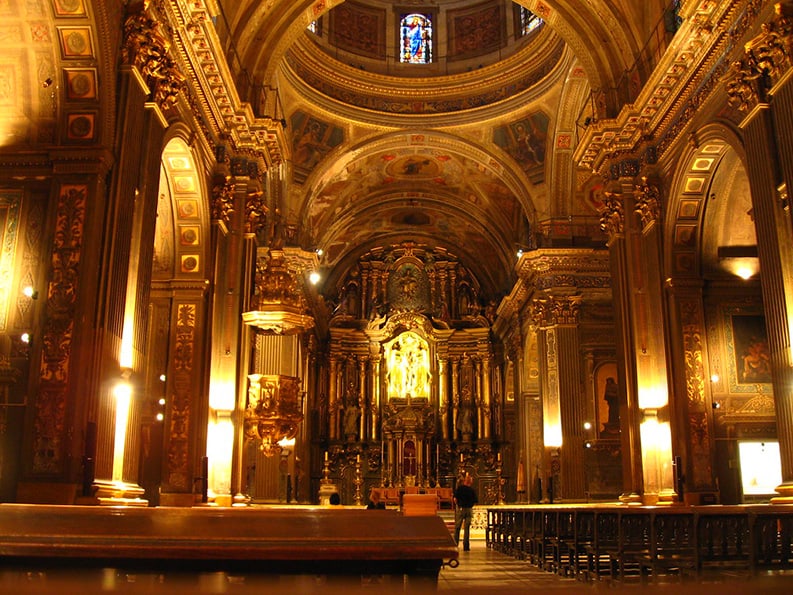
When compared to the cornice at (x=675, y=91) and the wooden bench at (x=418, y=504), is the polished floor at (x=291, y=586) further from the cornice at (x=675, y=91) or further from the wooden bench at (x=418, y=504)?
the wooden bench at (x=418, y=504)

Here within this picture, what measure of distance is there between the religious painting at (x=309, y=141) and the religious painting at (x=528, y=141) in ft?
15.4

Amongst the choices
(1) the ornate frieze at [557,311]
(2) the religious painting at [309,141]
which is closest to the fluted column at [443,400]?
(1) the ornate frieze at [557,311]

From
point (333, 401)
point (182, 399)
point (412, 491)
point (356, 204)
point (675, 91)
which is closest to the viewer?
point (182, 399)

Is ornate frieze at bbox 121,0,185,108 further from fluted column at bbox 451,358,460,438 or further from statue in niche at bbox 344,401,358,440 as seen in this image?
fluted column at bbox 451,358,460,438

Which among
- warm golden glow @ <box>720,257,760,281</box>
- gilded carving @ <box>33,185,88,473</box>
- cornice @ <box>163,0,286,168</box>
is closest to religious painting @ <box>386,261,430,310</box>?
cornice @ <box>163,0,286,168</box>

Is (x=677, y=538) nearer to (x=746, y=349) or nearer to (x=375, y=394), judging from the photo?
(x=746, y=349)

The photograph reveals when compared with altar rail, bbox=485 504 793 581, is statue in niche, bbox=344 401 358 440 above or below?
above

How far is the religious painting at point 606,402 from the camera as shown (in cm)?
1936

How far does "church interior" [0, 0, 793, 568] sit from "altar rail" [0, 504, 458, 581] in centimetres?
523

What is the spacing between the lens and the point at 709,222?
12797mm

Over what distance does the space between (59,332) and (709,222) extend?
32.5 feet

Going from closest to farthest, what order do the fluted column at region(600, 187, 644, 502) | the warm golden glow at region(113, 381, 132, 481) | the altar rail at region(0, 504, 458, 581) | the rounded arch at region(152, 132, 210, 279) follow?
the altar rail at region(0, 504, 458, 581)
the warm golden glow at region(113, 381, 132, 481)
the rounded arch at region(152, 132, 210, 279)
the fluted column at region(600, 187, 644, 502)

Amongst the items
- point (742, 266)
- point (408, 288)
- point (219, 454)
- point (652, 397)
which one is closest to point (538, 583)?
point (652, 397)

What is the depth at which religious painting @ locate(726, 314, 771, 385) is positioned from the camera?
12.9 m
